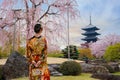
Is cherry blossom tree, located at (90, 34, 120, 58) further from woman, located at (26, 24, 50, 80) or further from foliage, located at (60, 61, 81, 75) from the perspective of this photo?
woman, located at (26, 24, 50, 80)

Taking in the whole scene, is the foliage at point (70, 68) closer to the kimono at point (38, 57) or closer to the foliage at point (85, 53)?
the kimono at point (38, 57)

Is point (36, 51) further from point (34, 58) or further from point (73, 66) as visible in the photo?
point (73, 66)

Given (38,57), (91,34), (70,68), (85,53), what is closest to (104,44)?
(85,53)

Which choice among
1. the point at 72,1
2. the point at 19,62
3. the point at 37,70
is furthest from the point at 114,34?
the point at 37,70

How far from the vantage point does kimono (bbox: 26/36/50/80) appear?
977 cm

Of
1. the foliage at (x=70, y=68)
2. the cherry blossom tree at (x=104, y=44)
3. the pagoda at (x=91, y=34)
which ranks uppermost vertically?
the pagoda at (x=91, y=34)

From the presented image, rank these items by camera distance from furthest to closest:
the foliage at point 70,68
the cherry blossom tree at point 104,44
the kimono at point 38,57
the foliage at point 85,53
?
1. the foliage at point 85,53
2. the cherry blossom tree at point 104,44
3. the foliage at point 70,68
4. the kimono at point 38,57

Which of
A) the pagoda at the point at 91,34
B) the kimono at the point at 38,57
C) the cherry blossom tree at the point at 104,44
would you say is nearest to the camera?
the kimono at the point at 38,57

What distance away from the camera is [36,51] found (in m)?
9.80

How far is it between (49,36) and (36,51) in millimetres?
18192

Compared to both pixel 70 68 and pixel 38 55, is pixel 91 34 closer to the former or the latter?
pixel 70 68

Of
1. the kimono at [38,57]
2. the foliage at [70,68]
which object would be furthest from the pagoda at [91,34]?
the kimono at [38,57]

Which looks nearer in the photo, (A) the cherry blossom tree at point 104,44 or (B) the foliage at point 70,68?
(B) the foliage at point 70,68

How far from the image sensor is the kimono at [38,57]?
977cm
